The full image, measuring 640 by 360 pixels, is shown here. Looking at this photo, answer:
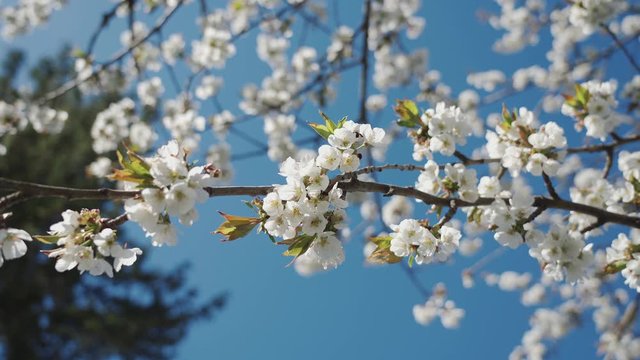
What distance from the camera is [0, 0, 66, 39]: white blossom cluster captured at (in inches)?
163

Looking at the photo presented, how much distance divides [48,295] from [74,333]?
4.20ft

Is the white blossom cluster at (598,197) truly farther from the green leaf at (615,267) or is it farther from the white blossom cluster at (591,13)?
the white blossom cluster at (591,13)

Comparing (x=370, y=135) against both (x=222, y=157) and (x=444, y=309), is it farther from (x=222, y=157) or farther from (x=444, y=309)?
(x=222, y=157)

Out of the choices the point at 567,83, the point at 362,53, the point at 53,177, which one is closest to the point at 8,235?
the point at 362,53

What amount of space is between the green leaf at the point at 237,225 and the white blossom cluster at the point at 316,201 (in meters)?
0.03

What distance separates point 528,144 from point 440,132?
235 millimetres

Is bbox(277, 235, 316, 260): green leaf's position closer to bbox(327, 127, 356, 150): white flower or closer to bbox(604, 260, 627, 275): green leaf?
bbox(327, 127, 356, 150): white flower

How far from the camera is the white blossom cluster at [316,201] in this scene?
1.00m

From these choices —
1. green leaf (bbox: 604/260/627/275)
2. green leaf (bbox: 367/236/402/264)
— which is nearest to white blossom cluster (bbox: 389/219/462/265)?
green leaf (bbox: 367/236/402/264)

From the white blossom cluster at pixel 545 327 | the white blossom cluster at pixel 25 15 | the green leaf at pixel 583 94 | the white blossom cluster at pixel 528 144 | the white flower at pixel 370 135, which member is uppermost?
the white blossom cluster at pixel 25 15

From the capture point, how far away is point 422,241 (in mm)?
1160

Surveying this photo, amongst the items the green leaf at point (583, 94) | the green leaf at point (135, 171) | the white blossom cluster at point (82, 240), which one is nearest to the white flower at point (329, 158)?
the green leaf at point (135, 171)

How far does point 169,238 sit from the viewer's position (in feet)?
3.16

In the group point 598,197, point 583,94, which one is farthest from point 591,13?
point 598,197
